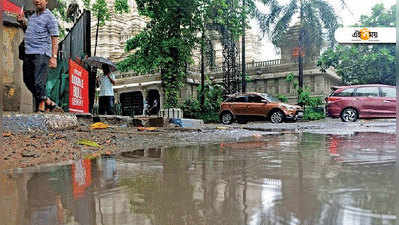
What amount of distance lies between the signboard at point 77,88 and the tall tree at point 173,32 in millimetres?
6680

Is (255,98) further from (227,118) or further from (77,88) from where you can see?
(77,88)

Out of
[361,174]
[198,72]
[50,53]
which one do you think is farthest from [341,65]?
[361,174]

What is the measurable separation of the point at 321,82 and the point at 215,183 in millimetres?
22747

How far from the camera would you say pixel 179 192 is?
1534 mm

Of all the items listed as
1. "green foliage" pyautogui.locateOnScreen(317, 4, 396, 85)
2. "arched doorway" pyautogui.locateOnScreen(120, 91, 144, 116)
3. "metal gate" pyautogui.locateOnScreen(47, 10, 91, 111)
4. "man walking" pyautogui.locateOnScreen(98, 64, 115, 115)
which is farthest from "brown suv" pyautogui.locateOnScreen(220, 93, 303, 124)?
"arched doorway" pyautogui.locateOnScreen(120, 91, 144, 116)

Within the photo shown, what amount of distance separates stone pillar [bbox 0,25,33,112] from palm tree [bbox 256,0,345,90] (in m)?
15.4

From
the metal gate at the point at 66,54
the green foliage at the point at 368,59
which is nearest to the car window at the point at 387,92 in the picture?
the green foliage at the point at 368,59

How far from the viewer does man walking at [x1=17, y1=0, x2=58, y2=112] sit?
4.90m

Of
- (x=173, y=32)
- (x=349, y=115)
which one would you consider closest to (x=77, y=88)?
(x=173, y=32)

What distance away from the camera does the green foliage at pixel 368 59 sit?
18781 mm

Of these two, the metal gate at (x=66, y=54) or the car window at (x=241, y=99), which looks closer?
the metal gate at (x=66, y=54)

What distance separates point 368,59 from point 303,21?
14.7ft

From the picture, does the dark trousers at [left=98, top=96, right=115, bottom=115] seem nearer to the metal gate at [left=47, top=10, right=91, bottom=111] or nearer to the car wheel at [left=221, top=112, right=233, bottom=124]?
the metal gate at [left=47, top=10, right=91, bottom=111]

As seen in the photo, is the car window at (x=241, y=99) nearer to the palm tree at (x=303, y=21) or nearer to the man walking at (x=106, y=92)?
the palm tree at (x=303, y=21)
